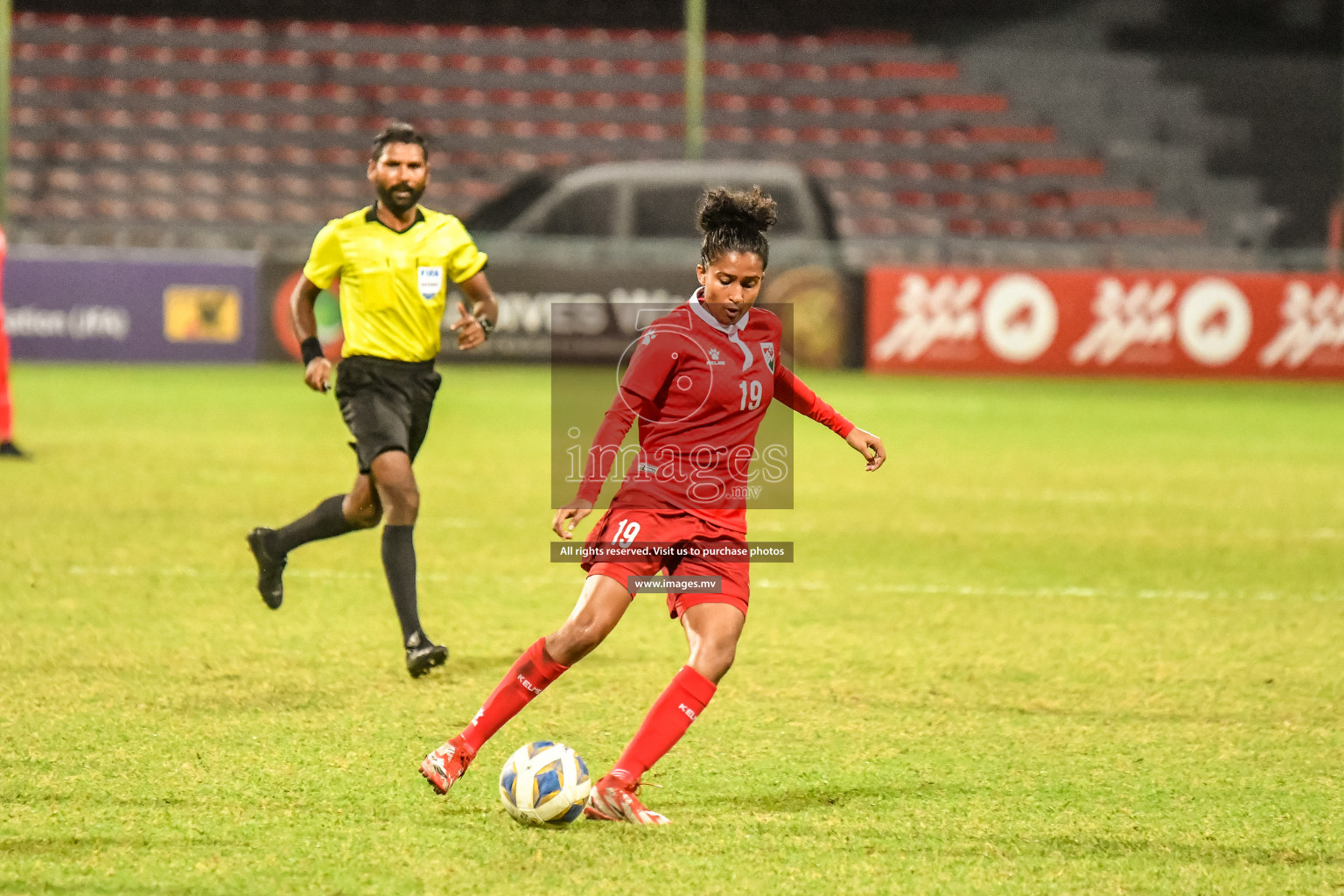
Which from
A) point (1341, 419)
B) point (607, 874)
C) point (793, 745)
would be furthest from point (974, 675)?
point (1341, 419)

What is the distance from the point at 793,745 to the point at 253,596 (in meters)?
3.18

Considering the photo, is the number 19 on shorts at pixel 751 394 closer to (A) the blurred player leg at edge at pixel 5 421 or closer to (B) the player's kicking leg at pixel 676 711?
(B) the player's kicking leg at pixel 676 711

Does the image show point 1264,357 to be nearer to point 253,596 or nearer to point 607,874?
point 253,596

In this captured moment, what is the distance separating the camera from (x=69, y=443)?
41.4 feet

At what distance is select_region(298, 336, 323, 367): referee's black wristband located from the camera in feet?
19.9

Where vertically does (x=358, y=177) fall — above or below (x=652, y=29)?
below

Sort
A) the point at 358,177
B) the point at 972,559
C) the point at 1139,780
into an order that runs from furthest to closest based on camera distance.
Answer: the point at 358,177 < the point at 972,559 < the point at 1139,780

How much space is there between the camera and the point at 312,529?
20.6 feet

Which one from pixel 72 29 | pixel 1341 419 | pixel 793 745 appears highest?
pixel 72 29

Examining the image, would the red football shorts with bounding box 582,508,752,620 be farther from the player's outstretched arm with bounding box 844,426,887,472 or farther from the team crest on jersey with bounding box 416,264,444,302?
the team crest on jersey with bounding box 416,264,444,302

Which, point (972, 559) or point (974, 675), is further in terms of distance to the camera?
point (972, 559)

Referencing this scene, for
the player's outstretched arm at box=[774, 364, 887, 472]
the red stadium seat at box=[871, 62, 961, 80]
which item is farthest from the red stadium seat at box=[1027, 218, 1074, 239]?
the player's outstretched arm at box=[774, 364, 887, 472]

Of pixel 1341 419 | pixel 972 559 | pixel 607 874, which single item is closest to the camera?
pixel 607 874

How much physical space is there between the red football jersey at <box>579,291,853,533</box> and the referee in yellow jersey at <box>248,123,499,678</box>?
183 cm
